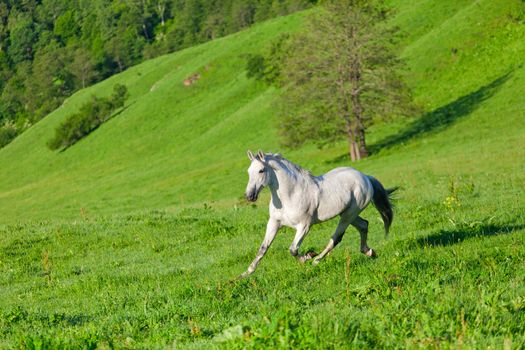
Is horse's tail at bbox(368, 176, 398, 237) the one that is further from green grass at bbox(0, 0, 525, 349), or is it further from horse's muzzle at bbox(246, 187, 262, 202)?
horse's muzzle at bbox(246, 187, 262, 202)

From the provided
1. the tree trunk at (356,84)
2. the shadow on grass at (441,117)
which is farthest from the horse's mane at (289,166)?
the shadow on grass at (441,117)

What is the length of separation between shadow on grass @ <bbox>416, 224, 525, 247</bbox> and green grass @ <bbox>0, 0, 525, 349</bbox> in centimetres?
6

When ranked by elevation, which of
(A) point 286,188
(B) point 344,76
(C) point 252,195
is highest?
(C) point 252,195

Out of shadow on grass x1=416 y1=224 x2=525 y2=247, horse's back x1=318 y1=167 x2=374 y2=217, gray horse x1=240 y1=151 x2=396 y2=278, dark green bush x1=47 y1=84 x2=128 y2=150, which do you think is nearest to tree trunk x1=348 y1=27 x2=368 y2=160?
shadow on grass x1=416 y1=224 x2=525 y2=247

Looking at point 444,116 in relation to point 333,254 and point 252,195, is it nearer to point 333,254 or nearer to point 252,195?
point 333,254

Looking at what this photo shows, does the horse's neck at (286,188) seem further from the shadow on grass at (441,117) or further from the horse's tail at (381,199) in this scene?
the shadow on grass at (441,117)

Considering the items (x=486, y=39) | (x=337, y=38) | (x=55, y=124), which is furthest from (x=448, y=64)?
(x=55, y=124)

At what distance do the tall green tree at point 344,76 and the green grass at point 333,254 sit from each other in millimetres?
3350

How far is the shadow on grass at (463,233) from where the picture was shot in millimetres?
14255

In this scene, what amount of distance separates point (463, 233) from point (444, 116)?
44469 mm

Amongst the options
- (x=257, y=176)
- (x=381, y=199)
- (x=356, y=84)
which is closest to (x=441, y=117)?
(x=356, y=84)

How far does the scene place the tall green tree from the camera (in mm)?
52250

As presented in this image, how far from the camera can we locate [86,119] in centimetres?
11188

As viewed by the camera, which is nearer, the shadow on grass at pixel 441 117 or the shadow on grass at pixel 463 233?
the shadow on grass at pixel 463 233
